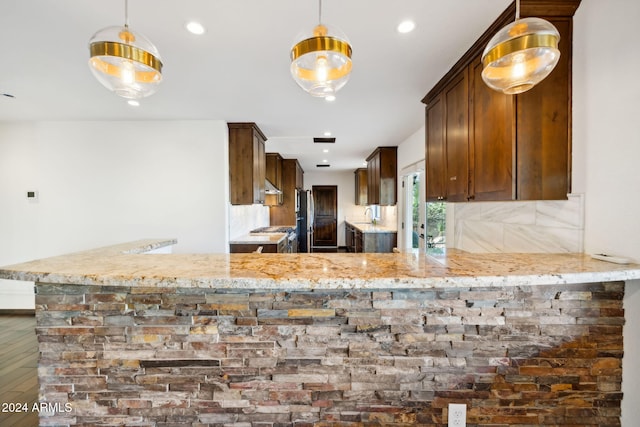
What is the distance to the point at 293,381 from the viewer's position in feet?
4.18

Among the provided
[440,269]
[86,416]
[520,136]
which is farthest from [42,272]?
[520,136]

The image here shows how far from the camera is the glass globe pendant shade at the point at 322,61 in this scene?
1121 mm

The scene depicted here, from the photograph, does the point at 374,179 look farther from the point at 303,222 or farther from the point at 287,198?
the point at 303,222

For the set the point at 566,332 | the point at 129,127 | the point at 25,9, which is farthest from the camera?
the point at 129,127

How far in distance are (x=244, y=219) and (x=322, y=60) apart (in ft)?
12.3

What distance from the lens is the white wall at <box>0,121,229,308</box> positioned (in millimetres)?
3510

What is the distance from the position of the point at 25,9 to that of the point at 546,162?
3.10 metres

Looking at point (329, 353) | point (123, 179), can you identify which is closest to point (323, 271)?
point (329, 353)

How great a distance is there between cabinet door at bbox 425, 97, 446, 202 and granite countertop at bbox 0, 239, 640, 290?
3.94 ft

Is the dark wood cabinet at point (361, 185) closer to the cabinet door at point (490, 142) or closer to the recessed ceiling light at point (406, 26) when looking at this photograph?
the cabinet door at point (490, 142)

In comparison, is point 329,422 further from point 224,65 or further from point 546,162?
point 224,65

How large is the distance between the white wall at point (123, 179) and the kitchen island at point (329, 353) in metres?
2.28

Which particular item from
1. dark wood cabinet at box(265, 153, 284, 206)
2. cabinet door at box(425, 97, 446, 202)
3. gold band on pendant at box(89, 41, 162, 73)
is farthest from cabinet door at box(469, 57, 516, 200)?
dark wood cabinet at box(265, 153, 284, 206)

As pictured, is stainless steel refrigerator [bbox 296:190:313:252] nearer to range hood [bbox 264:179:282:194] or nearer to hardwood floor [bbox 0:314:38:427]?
range hood [bbox 264:179:282:194]
